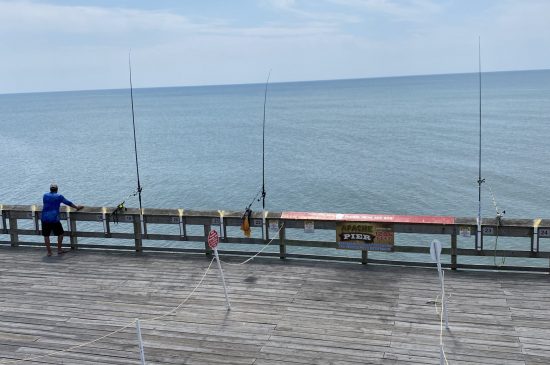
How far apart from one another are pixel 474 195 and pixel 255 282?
2953 cm

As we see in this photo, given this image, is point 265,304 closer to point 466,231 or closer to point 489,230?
point 466,231

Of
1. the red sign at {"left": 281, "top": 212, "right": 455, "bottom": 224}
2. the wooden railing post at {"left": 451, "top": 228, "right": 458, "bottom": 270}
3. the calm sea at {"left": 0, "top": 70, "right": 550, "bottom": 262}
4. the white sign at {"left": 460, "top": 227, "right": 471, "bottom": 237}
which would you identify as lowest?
the calm sea at {"left": 0, "top": 70, "right": 550, "bottom": 262}

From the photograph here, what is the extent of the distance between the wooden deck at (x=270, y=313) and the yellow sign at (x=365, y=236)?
42cm

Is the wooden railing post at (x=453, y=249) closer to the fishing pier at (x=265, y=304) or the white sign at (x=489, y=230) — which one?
the fishing pier at (x=265, y=304)

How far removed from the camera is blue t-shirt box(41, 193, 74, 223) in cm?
1135

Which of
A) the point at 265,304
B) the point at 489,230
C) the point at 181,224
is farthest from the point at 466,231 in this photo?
the point at 181,224

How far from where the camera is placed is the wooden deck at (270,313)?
7273 mm

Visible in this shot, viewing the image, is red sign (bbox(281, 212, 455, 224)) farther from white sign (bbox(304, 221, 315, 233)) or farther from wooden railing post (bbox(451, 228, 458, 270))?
wooden railing post (bbox(451, 228, 458, 270))

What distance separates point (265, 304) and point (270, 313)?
1.23ft

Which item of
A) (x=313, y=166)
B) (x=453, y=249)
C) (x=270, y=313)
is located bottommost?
(x=313, y=166)

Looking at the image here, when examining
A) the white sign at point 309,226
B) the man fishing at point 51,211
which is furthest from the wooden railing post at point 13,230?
the white sign at point 309,226

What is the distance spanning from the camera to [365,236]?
10445 millimetres

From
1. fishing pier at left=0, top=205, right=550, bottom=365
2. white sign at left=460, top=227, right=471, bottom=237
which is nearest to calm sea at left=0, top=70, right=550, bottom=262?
white sign at left=460, top=227, right=471, bottom=237

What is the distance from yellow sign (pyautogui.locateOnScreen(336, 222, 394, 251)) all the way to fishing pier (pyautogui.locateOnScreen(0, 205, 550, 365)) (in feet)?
0.47
